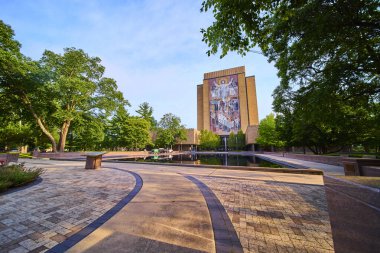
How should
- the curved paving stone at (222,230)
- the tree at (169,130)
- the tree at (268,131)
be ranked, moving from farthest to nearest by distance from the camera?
1. the tree at (169,130)
2. the tree at (268,131)
3. the curved paving stone at (222,230)

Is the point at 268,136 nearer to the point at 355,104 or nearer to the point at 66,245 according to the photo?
the point at 355,104

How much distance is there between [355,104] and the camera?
1014cm

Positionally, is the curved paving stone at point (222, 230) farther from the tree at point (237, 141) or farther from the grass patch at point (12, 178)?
the tree at point (237, 141)

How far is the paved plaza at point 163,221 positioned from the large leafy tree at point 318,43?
13.1ft

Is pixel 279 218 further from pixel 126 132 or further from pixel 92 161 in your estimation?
→ pixel 126 132

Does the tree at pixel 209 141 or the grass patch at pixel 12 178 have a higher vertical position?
the tree at pixel 209 141

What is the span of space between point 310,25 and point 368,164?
579cm

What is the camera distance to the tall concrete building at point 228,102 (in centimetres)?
7294

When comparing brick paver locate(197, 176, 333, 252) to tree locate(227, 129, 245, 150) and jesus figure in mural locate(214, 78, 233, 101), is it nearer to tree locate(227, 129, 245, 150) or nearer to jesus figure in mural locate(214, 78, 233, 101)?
tree locate(227, 129, 245, 150)

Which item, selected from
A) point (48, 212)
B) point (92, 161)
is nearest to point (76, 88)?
point (92, 161)

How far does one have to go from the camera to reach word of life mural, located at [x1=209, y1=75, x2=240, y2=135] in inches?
2904

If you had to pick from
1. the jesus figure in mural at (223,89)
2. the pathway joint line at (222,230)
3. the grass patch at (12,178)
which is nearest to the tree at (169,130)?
the jesus figure in mural at (223,89)

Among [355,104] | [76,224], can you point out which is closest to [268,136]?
[355,104]

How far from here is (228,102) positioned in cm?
7606
